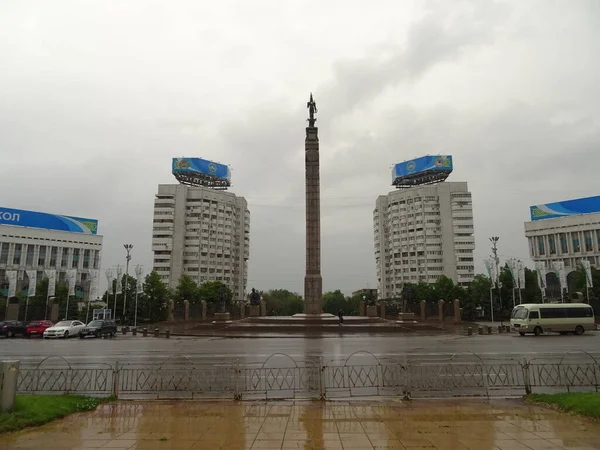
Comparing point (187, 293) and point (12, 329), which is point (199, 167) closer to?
point (187, 293)

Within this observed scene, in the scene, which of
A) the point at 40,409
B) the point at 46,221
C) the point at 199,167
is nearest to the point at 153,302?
the point at 46,221

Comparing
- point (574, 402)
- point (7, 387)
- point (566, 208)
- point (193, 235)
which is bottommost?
point (574, 402)

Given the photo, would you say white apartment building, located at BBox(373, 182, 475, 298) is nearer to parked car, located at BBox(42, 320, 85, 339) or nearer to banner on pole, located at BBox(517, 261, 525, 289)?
banner on pole, located at BBox(517, 261, 525, 289)

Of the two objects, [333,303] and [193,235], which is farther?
Result: [333,303]

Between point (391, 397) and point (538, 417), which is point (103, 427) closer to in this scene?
point (391, 397)

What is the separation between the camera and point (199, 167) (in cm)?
11044

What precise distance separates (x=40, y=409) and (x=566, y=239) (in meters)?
112

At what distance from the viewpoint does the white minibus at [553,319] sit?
100 ft

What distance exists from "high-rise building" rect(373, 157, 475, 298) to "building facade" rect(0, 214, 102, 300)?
74563mm

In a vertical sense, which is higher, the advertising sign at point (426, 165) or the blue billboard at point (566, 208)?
the advertising sign at point (426, 165)

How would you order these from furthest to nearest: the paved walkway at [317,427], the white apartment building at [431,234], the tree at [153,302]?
the white apartment building at [431,234] < the tree at [153,302] < the paved walkway at [317,427]

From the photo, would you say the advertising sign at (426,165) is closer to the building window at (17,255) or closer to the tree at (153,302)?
the tree at (153,302)

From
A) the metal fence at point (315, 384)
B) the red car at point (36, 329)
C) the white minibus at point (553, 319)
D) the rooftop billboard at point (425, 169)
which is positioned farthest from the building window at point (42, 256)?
the white minibus at point (553, 319)

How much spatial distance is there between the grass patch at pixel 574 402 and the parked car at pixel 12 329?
1596 inches
